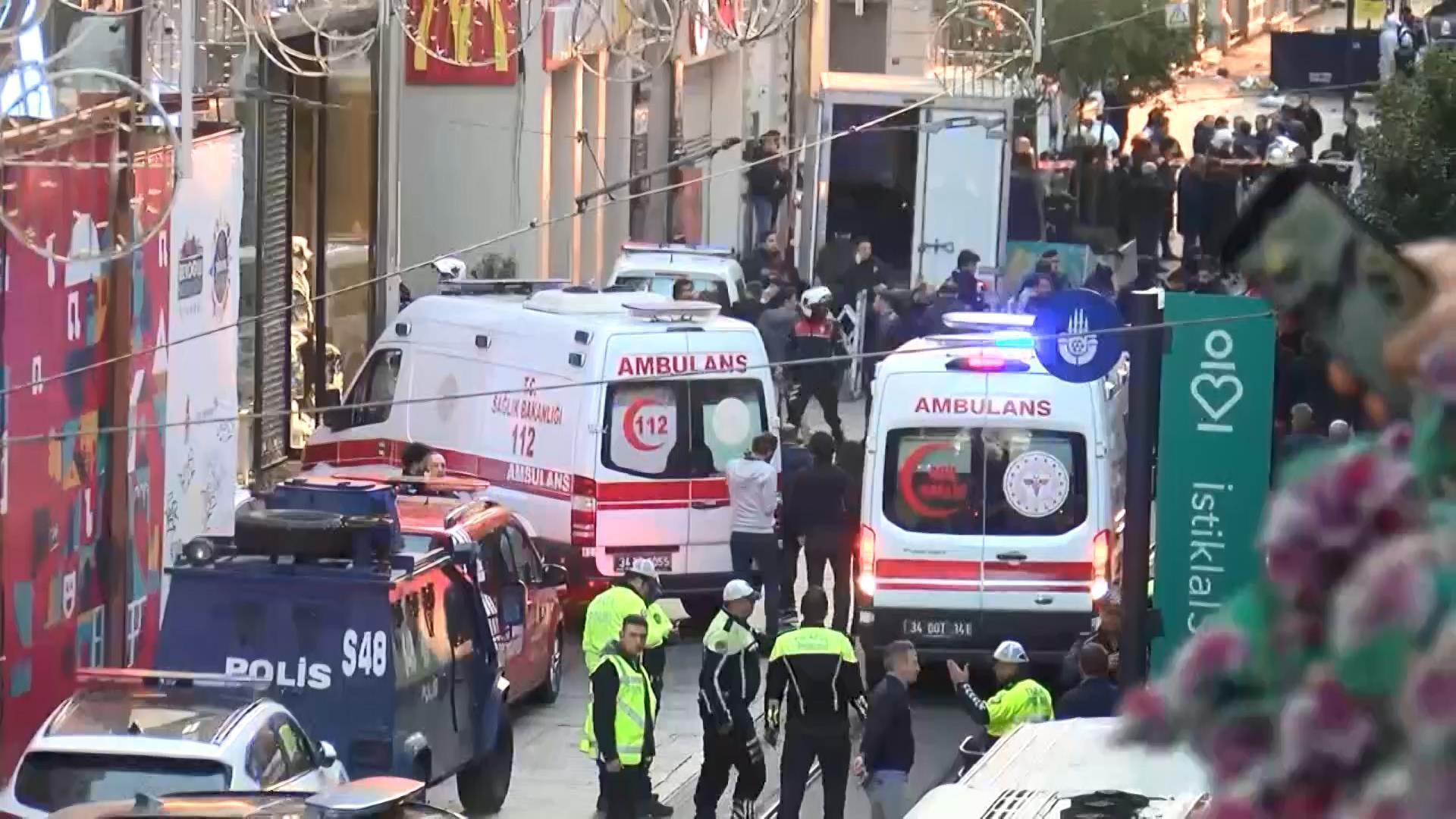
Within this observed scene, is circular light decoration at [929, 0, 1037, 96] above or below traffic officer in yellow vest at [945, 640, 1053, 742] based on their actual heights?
above

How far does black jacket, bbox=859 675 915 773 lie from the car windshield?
363 centimetres

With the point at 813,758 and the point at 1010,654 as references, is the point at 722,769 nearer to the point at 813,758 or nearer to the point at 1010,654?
the point at 813,758

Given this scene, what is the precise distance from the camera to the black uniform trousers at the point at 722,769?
13.8 m

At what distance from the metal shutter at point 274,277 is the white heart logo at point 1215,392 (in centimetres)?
1196

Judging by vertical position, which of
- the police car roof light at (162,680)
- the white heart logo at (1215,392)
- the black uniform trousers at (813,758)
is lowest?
the black uniform trousers at (813,758)

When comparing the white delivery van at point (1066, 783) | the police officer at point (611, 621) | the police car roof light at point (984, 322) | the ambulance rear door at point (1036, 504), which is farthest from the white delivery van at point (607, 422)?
the white delivery van at point (1066, 783)

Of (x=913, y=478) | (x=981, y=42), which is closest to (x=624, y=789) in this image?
(x=913, y=478)

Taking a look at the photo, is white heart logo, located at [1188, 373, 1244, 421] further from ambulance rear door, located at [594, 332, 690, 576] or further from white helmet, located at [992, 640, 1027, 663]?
ambulance rear door, located at [594, 332, 690, 576]

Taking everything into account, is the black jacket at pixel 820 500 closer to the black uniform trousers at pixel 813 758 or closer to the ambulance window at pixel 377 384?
the ambulance window at pixel 377 384

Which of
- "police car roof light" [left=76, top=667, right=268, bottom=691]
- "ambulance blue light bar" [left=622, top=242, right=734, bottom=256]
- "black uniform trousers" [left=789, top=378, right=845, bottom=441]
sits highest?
"ambulance blue light bar" [left=622, top=242, right=734, bottom=256]

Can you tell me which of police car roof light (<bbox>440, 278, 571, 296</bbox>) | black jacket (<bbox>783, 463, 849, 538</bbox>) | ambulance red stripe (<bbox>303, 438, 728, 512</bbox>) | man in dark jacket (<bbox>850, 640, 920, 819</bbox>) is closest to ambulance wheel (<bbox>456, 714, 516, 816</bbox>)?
man in dark jacket (<bbox>850, 640, 920, 819</bbox>)

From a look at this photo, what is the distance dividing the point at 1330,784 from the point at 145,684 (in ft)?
31.1

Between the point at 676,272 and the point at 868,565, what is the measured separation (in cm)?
1184

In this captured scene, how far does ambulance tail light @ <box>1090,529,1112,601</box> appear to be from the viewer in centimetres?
1709
